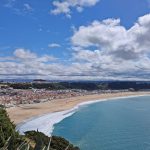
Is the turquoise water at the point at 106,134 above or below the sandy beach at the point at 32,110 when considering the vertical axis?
below

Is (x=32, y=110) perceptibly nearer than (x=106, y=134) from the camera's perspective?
No

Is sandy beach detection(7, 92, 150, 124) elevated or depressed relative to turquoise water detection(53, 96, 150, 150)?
elevated

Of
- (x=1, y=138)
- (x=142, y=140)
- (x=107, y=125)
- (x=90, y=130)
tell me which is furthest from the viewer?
(x=107, y=125)

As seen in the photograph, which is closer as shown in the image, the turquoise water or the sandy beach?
the turquoise water

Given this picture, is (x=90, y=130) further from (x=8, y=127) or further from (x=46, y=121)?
(x=8, y=127)

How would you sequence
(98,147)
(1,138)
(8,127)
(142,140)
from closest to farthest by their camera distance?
(1,138), (8,127), (98,147), (142,140)

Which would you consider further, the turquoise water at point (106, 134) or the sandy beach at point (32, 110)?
the sandy beach at point (32, 110)

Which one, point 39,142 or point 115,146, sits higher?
point 39,142

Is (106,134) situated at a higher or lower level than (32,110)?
lower

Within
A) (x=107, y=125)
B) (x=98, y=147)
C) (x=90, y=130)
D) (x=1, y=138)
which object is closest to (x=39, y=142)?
(x=1, y=138)

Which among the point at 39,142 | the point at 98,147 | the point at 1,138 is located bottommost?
the point at 98,147

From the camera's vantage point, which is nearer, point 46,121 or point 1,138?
point 1,138
